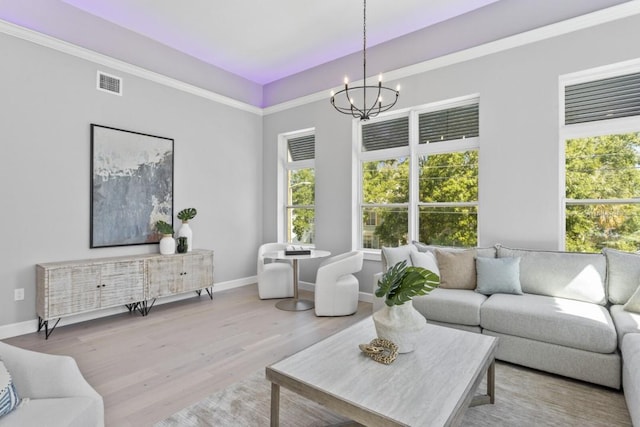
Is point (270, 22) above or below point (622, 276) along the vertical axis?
above

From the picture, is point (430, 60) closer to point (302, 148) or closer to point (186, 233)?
point (302, 148)

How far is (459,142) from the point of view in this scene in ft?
13.2

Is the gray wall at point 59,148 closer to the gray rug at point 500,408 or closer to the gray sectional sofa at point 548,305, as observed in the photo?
the gray rug at point 500,408

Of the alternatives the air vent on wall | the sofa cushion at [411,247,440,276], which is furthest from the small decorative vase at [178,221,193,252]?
the sofa cushion at [411,247,440,276]

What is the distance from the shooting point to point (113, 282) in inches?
144

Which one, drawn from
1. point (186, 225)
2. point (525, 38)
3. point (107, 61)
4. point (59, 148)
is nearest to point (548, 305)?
point (525, 38)

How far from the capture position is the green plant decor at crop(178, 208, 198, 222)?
4.54 meters

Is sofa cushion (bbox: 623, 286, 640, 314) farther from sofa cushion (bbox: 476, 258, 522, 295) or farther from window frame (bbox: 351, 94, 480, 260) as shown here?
window frame (bbox: 351, 94, 480, 260)

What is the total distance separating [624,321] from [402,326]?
181cm

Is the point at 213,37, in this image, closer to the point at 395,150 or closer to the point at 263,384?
the point at 395,150

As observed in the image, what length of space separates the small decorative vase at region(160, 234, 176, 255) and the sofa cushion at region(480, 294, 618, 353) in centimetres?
367

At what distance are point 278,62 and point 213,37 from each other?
1.07 meters

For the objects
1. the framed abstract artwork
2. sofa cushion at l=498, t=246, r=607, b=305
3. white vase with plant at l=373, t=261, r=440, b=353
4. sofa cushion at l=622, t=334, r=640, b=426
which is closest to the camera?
sofa cushion at l=622, t=334, r=640, b=426

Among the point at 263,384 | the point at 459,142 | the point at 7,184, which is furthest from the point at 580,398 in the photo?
the point at 7,184
